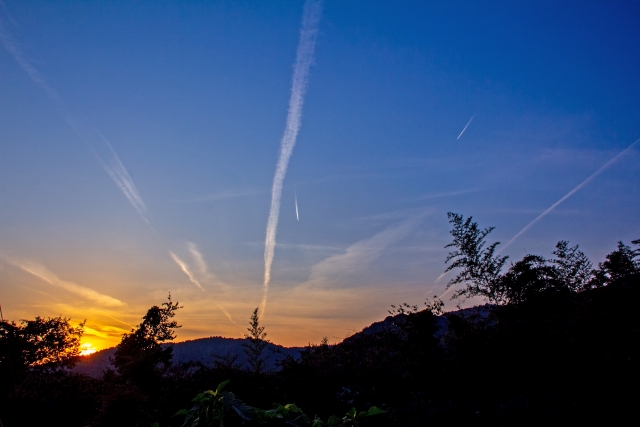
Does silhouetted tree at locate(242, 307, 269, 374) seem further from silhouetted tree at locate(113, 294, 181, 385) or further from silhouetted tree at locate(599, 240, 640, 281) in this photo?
silhouetted tree at locate(599, 240, 640, 281)

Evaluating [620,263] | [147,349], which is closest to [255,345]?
[147,349]

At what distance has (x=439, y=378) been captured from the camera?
12227 mm

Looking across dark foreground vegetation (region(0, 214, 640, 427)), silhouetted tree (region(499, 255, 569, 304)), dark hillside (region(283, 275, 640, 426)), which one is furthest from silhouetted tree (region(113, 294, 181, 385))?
silhouetted tree (region(499, 255, 569, 304))

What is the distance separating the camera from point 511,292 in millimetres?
18422

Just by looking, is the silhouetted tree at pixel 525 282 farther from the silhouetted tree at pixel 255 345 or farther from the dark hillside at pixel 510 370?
the silhouetted tree at pixel 255 345

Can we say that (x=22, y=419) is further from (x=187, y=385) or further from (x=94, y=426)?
(x=187, y=385)

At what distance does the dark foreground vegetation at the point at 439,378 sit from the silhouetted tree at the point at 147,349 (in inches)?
2.9

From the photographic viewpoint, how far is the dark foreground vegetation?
8483 millimetres

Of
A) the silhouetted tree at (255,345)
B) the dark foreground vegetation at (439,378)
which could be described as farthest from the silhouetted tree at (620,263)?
the silhouetted tree at (255,345)

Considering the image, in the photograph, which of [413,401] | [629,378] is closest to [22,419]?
[413,401]

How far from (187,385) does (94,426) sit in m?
2.32

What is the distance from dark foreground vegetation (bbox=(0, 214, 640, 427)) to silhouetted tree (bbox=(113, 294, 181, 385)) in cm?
7

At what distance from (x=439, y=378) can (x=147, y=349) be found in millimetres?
13279

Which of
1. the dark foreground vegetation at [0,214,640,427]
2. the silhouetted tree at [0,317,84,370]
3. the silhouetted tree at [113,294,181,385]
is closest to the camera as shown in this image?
the dark foreground vegetation at [0,214,640,427]
